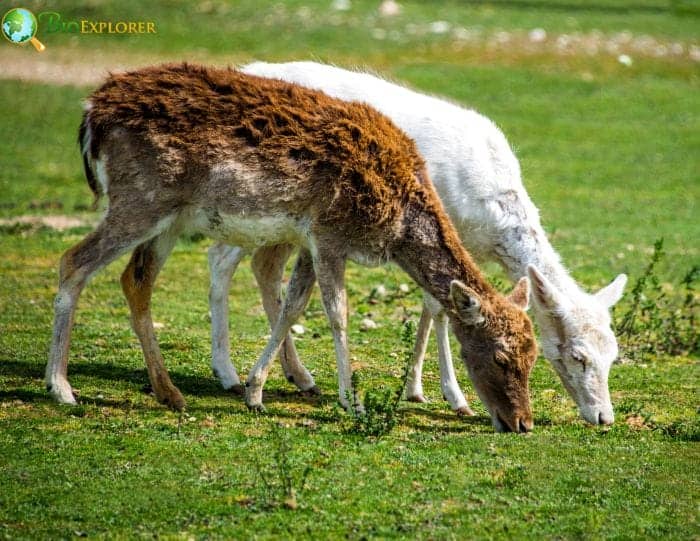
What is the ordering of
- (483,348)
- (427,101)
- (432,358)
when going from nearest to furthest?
→ 1. (483,348)
2. (427,101)
3. (432,358)

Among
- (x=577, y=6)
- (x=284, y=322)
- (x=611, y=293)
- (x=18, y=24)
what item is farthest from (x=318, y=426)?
(x=577, y=6)

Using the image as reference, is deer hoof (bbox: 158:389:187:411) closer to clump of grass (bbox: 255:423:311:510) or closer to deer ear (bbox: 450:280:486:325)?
clump of grass (bbox: 255:423:311:510)

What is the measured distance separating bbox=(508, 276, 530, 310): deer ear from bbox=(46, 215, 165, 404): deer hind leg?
3002 mm

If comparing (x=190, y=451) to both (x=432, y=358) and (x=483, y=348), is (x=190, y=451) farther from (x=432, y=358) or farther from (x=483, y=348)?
(x=432, y=358)

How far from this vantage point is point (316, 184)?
29.9 feet

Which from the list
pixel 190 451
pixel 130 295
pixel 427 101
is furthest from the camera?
pixel 427 101

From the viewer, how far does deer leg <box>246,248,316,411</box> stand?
9.46 meters

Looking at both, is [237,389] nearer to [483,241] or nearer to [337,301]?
[337,301]

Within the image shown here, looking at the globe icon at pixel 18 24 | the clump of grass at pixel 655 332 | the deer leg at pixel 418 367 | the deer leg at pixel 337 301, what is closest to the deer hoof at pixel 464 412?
the deer leg at pixel 418 367

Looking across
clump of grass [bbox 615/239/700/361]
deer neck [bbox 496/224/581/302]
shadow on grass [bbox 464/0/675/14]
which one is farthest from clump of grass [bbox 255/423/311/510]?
shadow on grass [bbox 464/0/675/14]

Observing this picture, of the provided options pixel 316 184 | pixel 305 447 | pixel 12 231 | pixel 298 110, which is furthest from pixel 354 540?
pixel 12 231

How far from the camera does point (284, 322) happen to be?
375 inches

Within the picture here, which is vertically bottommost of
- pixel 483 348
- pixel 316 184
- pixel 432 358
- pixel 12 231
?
pixel 12 231

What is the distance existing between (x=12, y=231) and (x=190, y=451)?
9451 millimetres
